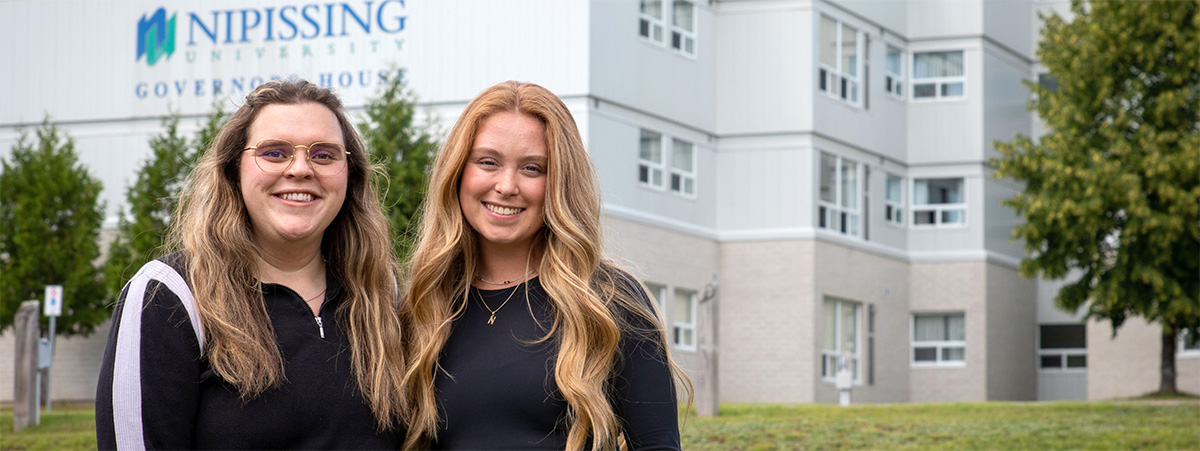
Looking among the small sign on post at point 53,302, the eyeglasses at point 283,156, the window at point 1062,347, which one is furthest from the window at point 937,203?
the eyeglasses at point 283,156

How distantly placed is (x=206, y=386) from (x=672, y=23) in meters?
A: 26.3

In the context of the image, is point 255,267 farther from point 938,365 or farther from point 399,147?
point 938,365

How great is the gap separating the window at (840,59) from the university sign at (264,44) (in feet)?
30.7

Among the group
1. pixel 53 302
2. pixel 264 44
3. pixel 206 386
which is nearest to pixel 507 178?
pixel 206 386

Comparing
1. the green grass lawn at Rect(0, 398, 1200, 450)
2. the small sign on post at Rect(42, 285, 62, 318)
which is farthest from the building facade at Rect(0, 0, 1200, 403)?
the green grass lawn at Rect(0, 398, 1200, 450)

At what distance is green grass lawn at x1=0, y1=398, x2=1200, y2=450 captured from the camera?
14852mm

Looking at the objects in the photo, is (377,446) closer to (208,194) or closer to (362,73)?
(208,194)

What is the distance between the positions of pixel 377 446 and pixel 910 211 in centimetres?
3246

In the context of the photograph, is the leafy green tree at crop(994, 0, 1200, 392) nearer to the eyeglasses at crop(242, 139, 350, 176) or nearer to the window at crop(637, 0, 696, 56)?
the window at crop(637, 0, 696, 56)

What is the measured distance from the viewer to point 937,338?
1404 inches

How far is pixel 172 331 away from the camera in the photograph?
12.1 feet

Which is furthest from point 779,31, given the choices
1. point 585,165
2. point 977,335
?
point 585,165

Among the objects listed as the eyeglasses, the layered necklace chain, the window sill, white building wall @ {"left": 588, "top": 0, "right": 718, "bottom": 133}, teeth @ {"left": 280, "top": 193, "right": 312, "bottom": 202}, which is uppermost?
white building wall @ {"left": 588, "top": 0, "right": 718, "bottom": 133}

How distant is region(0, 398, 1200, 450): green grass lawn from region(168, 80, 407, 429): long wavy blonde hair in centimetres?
1049
